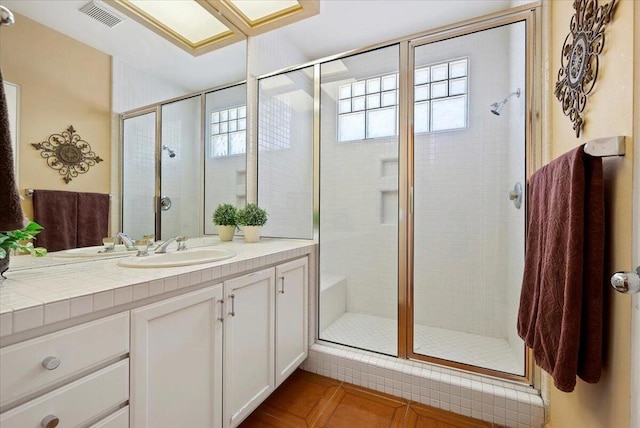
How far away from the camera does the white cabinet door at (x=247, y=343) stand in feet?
3.97

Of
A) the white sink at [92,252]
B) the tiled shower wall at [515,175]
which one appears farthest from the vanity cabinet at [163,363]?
the tiled shower wall at [515,175]

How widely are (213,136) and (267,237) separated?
83cm

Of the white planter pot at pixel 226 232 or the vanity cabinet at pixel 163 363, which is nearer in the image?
the vanity cabinet at pixel 163 363

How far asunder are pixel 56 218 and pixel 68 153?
0.25m

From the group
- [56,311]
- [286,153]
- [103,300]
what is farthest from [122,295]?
[286,153]

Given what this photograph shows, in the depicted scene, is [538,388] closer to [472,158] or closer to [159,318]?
[472,158]

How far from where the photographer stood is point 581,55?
1.02 meters

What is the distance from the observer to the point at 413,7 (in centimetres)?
213

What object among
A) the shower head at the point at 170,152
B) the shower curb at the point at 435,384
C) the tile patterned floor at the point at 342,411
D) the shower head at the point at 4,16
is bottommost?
the tile patterned floor at the point at 342,411

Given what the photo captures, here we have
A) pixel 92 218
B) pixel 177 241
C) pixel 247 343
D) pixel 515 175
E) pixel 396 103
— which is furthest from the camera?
pixel 396 103

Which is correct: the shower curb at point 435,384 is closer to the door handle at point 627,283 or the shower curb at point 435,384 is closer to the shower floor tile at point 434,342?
the shower floor tile at point 434,342

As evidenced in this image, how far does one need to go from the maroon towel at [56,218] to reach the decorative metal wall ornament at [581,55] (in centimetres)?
192

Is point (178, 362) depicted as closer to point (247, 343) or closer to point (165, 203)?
point (247, 343)

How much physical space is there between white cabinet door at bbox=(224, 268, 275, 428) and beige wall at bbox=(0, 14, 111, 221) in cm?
75
